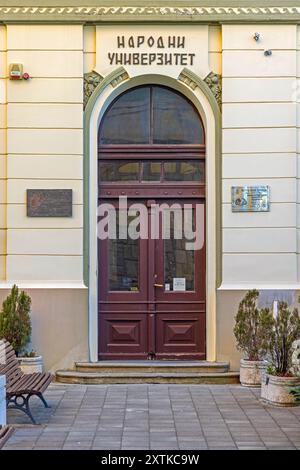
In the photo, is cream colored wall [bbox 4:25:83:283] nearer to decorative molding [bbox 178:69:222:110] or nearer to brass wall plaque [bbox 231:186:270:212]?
decorative molding [bbox 178:69:222:110]

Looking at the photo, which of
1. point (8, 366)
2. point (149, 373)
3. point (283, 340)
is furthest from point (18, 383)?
point (283, 340)

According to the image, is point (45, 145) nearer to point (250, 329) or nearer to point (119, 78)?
point (119, 78)

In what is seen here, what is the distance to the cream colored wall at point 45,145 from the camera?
11.3 metres

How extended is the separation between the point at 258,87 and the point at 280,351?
13.5ft

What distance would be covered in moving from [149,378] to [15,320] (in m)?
2.10

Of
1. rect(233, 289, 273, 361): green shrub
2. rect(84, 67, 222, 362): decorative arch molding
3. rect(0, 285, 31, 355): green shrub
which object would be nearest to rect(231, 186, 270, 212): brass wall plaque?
rect(84, 67, 222, 362): decorative arch molding

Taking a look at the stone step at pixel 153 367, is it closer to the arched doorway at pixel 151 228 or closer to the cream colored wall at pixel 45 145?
the arched doorway at pixel 151 228

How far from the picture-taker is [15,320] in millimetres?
10883

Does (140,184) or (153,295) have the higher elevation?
(140,184)

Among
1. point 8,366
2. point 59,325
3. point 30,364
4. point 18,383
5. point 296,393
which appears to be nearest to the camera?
point 18,383
